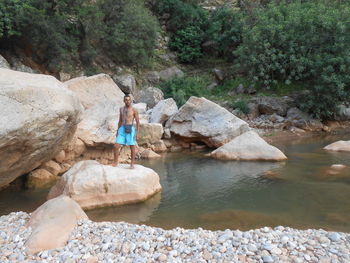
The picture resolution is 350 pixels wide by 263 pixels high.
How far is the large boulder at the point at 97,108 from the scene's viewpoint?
1126 centimetres

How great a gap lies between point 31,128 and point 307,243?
19.0ft

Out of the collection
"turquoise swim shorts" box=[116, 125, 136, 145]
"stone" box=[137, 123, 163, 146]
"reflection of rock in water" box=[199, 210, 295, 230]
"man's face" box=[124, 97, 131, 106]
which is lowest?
"reflection of rock in water" box=[199, 210, 295, 230]

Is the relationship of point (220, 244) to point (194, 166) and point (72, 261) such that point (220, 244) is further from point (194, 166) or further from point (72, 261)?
point (194, 166)

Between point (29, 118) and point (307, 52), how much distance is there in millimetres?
18714

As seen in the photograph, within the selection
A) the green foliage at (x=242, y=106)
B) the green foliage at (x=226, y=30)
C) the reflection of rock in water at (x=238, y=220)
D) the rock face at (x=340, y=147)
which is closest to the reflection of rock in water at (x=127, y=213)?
the reflection of rock in water at (x=238, y=220)

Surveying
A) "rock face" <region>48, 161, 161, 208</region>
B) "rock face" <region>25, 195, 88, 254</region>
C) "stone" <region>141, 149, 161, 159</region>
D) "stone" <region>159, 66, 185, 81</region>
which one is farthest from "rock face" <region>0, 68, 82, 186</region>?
"stone" <region>159, 66, 185, 81</region>

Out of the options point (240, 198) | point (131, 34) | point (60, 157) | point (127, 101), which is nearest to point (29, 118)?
point (127, 101)

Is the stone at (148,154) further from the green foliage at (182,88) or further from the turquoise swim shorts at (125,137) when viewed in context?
the green foliage at (182,88)

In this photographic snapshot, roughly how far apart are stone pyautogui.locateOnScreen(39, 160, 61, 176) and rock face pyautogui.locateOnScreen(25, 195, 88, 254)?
4.32 metres

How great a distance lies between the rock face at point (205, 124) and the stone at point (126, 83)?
7.82m

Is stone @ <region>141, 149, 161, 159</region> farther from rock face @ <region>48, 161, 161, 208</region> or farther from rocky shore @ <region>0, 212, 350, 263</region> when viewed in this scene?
rocky shore @ <region>0, 212, 350, 263</region>

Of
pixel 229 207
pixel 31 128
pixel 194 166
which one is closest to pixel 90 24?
pixel 194 166

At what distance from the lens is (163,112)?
50.9ft

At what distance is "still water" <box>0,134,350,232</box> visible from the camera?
21.4 ft
